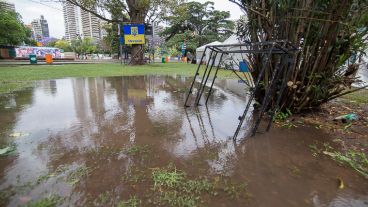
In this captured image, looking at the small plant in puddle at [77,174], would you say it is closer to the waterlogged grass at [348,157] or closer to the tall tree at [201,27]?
the waterlogged grass at [348,157]

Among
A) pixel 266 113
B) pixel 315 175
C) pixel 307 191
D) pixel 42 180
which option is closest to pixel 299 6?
pixel 266 113

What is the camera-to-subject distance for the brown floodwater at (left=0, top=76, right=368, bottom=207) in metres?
1.99

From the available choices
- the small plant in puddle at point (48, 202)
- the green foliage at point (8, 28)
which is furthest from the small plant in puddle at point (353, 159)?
the green foliage at point (8, 28)

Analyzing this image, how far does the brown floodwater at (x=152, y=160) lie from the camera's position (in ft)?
6.52

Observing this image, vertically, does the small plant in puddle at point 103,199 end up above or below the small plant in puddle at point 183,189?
below

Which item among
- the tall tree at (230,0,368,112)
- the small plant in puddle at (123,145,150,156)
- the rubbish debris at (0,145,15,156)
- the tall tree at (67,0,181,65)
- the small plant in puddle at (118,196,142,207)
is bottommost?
the rubbish debris at (0,145,15,156)

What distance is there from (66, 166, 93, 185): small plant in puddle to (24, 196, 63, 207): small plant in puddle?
0.22 metres

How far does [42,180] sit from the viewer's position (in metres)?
2.16

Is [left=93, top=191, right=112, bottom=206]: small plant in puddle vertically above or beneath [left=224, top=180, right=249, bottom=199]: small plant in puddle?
beneath

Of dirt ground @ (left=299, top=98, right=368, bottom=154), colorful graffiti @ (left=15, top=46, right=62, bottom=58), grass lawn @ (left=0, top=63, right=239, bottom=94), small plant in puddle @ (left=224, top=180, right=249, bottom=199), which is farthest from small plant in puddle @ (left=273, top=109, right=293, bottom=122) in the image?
colorful graffiti @ (left=15, top=46, right=62, bottom=58)

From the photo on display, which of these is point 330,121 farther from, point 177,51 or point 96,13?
point 177,51

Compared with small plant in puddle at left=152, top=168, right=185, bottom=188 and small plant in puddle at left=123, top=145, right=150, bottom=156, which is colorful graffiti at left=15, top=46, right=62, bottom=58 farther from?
small plant in puddle at left=152, top=168, right=185, bottom=188

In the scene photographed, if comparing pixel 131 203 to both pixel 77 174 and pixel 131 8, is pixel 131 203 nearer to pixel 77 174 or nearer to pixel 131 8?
pixel 77 174

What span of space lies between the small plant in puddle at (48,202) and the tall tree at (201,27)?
30.4 metres
